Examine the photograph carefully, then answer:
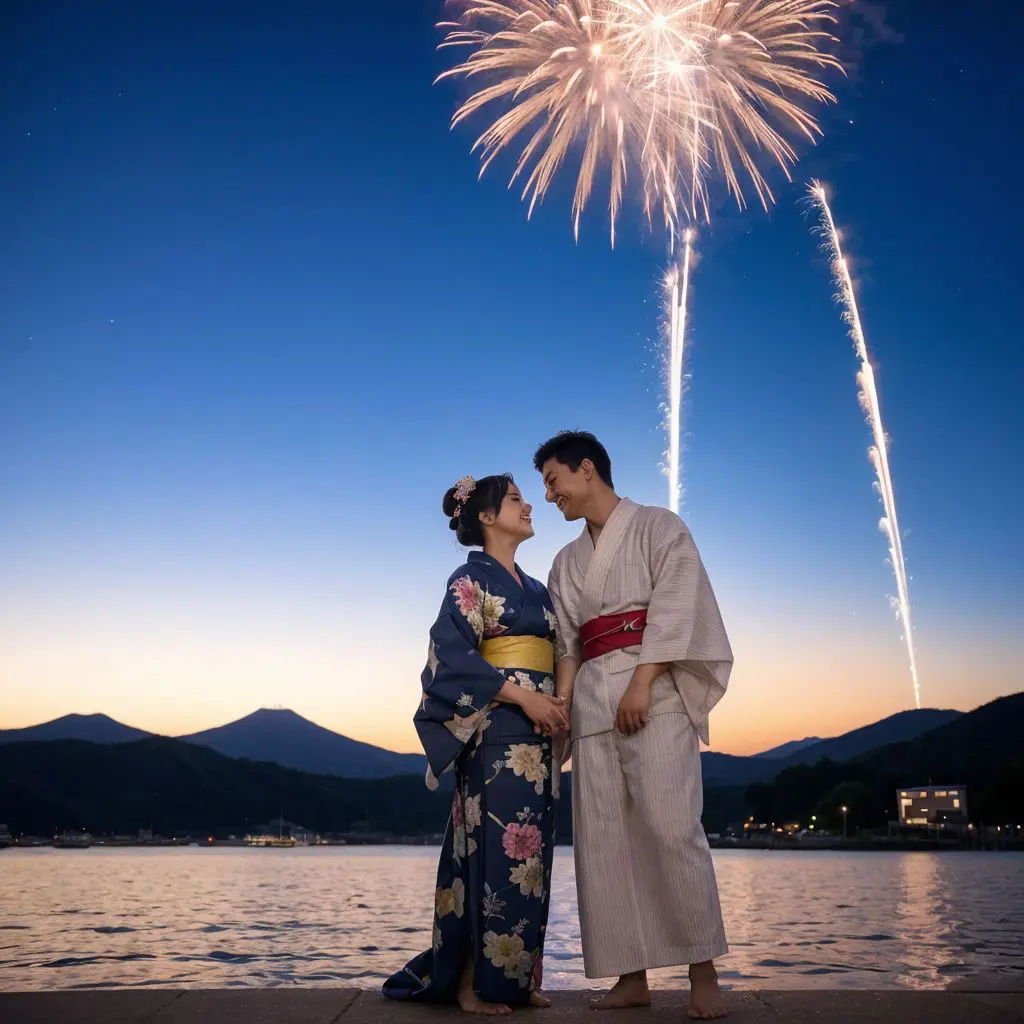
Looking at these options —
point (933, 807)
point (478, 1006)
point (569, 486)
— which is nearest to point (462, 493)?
point (569, 486)

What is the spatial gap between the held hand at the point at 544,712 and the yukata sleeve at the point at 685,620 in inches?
17.3

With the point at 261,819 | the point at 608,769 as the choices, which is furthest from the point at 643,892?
the point at 261,819

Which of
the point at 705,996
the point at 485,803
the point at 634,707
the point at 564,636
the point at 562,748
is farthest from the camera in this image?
the point at 564,636

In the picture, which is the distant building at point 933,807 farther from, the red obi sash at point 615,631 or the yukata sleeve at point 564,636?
the red obi sash at point 615,631

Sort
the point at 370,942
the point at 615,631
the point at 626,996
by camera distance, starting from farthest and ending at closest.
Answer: the point at 370,942, the point at 615,631, the point at 626,996

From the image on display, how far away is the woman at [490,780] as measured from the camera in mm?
4395

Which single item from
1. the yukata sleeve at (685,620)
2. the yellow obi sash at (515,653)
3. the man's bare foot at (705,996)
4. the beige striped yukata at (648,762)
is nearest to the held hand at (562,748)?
the beige striped yukata at (648,762)

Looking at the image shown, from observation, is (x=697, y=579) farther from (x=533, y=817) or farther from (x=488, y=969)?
(x=488, y=969)

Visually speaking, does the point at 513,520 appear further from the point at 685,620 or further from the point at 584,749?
the point at 584,749

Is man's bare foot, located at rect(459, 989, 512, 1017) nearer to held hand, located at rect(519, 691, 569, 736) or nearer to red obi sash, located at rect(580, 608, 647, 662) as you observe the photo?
held hand, located at rect(519, 691, 569, 736)

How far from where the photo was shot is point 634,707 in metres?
4.39

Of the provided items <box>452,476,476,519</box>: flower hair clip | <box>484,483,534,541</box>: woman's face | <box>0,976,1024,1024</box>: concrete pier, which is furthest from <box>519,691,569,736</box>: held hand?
<box>0,976,1024,1024</box>: concrete pier

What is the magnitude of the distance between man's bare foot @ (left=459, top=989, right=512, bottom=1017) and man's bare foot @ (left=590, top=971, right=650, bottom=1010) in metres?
0.37

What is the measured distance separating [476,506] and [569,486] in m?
0.47
